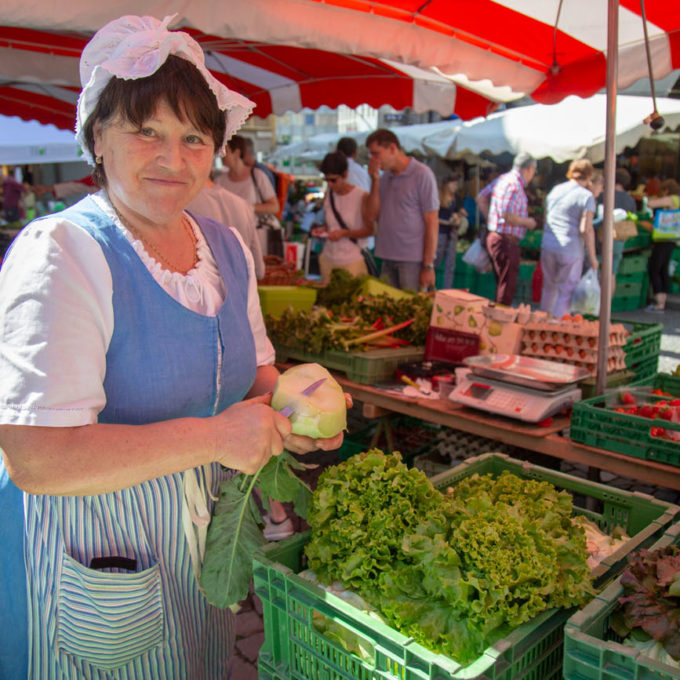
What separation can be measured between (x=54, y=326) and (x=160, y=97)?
586mm

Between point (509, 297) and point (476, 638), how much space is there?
7.08m

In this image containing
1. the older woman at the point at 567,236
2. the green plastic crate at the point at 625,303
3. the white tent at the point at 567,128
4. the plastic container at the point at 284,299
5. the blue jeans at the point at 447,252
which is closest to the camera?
the plastic container at the point at 284,299

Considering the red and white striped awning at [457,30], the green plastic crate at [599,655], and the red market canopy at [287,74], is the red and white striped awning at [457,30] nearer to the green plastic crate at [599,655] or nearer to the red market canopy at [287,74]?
the red market canopy at [287,74]

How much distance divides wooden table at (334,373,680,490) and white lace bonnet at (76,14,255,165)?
84.8 inches

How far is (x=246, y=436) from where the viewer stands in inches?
56.8

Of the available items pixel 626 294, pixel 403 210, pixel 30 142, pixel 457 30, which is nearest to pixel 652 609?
pixel 457 30

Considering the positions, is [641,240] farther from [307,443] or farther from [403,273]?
[307,443]

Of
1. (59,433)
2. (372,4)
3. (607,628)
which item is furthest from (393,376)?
(59,433)

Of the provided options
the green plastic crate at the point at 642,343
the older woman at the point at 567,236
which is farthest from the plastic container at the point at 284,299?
the older woman at the point at 567,236

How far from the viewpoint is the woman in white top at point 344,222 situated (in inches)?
258

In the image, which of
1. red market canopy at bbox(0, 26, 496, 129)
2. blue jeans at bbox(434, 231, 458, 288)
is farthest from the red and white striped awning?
blue jeans at bbox(434, 231, 458, 288)

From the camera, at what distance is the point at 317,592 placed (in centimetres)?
146

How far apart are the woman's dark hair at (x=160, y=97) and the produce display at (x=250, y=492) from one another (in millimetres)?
682

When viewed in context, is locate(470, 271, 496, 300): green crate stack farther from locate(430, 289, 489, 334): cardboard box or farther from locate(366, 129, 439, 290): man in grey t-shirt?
locate(430, 289, 489, 334): cardboard box
